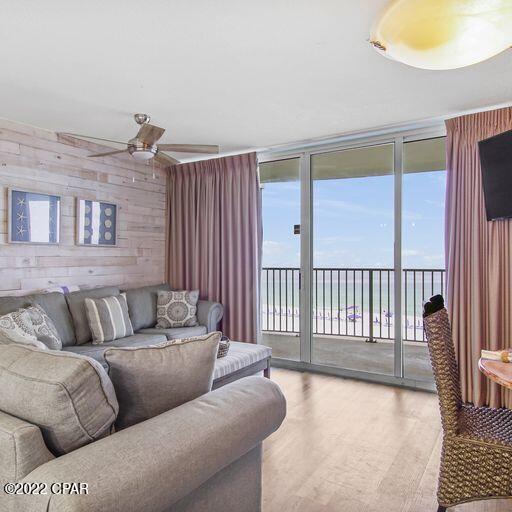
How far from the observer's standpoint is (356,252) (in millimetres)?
4949

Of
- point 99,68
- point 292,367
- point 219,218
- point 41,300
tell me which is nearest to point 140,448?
point 99,68

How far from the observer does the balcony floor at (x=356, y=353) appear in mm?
4223

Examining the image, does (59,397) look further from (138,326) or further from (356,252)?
(356,252)

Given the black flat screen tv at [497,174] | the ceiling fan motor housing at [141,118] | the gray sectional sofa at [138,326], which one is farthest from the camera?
the ceiling fan motor housing at [141,118]

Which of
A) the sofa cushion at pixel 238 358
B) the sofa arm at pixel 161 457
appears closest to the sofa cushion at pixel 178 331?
the sofa cushion at pixel 238 358

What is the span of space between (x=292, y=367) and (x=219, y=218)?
1889 millimetres

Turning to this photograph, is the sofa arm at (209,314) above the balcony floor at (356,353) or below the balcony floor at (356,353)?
above

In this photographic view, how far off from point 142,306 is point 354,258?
2643mm

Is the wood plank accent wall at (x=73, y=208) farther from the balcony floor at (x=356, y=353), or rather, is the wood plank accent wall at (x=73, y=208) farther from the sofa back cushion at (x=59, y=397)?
the sofa back cushion at (x=59, y=397)

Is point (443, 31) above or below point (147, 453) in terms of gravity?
above

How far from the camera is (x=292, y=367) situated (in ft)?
14.0

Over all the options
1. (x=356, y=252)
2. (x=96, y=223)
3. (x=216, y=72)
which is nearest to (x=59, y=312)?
(x=96, y=223)

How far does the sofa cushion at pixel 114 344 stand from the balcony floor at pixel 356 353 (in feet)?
5.15

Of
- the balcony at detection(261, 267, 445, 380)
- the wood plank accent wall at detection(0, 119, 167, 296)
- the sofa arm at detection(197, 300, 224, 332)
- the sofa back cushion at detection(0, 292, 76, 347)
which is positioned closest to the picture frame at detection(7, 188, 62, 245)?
the wood plank accent wall at detection(0, 119, 167, 296)
